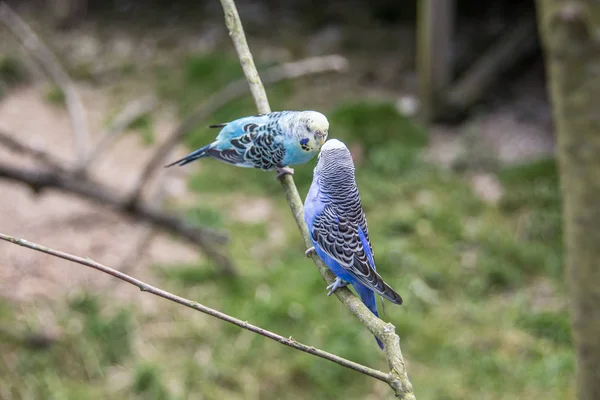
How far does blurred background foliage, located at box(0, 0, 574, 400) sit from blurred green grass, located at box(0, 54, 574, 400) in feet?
0.04

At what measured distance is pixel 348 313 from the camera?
17.5 feet

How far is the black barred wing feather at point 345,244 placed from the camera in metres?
1.20

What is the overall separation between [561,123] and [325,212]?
230cm

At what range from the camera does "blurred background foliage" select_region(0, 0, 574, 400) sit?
4.83 m

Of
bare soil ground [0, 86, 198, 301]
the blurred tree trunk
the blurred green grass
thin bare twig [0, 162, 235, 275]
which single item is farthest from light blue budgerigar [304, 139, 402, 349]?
bare soil ground [0, 86, 198, 301]

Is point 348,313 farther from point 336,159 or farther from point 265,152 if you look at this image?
point 336,159

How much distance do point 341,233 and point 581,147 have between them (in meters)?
2.18

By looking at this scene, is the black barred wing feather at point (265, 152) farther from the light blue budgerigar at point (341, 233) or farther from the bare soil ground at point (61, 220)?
the bare soil ground at point (61, 220)

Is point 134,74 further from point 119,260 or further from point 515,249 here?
point 515,249

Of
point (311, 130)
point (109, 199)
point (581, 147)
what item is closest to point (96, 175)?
point (109, 199)

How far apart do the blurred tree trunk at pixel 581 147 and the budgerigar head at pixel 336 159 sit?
2.34 m

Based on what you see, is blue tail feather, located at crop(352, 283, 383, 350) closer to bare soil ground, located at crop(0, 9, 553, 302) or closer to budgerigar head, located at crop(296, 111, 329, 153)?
budgerigar head, located at crop(296, 111, 329, 153)

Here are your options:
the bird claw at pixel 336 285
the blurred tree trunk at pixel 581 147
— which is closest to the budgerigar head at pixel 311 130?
the bird claw at pixel 336 285

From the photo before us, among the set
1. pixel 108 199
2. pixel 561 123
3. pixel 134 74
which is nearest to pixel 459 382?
pixel 561 123
